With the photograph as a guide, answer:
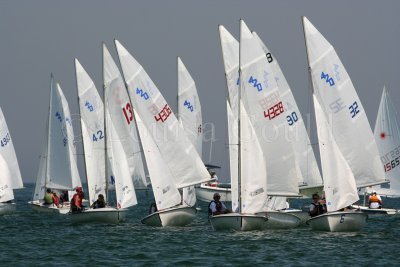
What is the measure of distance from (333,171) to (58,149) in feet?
63.0

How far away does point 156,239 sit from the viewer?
98.1ft

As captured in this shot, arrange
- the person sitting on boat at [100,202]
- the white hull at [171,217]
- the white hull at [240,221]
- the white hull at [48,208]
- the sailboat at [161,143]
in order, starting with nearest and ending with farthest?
the white hull at [240,221], the white hull at [171,217], the sailboat at [161,143], the person sitting on boat at [100,202], the white hull at [48,208]

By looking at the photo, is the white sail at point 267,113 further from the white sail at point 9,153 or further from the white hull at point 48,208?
the white sail at point 9,153

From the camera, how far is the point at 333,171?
102 ft

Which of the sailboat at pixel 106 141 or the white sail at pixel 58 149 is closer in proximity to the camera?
the sailboat at pixel 106 141

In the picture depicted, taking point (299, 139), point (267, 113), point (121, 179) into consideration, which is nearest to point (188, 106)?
point (299, 139)

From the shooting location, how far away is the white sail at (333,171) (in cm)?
3064

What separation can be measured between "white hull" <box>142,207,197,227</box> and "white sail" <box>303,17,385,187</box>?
5.57m

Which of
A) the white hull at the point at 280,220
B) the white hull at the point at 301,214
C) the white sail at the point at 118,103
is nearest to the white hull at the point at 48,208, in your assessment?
the white sail at the point at 118,103

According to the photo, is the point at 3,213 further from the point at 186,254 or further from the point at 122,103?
the point at 186,254

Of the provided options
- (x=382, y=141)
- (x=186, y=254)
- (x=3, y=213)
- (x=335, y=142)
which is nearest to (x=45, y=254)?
(x=186, y=254)

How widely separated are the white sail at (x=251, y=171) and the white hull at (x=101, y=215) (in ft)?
18.9

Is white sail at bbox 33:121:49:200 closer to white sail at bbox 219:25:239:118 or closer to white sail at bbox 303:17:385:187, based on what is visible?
white sail at bbox 219:25:239:118

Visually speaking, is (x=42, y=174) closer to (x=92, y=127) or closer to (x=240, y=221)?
(x=92, y=127)
